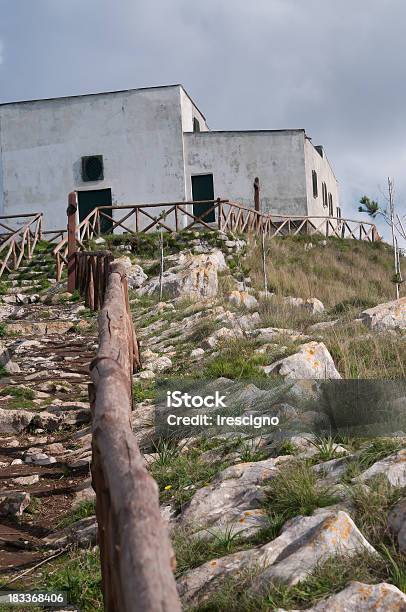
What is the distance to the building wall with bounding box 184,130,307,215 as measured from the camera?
25.5 meters

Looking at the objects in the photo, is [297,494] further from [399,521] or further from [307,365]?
[307,365]

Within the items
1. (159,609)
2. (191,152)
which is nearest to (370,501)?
(159,609)

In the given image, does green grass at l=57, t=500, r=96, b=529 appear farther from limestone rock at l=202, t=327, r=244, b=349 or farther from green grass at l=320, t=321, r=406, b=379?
limestone rock at l=202, t=327, r=244, b=349

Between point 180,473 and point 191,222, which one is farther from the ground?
point 191,222

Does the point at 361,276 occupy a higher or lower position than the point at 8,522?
higher

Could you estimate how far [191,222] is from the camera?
24750 millimetres

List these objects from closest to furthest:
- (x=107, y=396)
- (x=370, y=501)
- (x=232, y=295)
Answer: (x=107, y=396) < (x=370, y=501) < (x=232, y=295)

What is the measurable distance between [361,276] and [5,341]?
10212mm

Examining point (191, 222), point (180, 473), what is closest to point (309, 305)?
point (180, 473)

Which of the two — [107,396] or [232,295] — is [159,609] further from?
[232,295]

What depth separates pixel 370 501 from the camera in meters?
3.60

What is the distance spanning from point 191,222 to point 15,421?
18.6m

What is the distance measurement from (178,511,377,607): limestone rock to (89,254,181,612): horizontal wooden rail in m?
0.67

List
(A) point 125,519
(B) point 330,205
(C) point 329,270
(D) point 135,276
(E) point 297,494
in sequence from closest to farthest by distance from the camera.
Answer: (A) point 125,519 → (E) point 297,494 → (D) point 135,276 → (C) point 329,270 → (B) point 330,205
